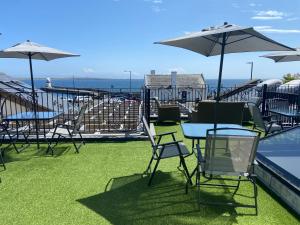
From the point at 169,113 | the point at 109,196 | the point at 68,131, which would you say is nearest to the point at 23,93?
the point at 68,131

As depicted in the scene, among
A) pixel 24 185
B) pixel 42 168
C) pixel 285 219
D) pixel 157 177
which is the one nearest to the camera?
pixel 285 219

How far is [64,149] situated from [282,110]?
19.7ft

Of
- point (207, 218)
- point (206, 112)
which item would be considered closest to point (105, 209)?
point (207, 218)

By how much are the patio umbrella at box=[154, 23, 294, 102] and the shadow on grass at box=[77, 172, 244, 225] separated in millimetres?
1670

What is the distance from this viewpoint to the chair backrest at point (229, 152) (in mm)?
3275

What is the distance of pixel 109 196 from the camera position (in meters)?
3.94

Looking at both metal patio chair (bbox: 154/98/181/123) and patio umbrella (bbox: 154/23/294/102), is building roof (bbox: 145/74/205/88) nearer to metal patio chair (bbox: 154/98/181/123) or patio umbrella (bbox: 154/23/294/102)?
metal patio chair (bbox: 154/98/181/123)

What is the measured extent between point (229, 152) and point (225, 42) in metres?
1.99

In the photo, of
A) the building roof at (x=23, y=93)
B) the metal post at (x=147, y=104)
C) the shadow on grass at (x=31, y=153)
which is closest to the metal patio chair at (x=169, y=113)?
the metal post at (x=147, y=104)

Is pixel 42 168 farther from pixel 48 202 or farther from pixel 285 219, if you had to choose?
pixel 285 219

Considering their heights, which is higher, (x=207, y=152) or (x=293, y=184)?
(x=207, y=152)

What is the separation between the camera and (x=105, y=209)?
3.56 metres

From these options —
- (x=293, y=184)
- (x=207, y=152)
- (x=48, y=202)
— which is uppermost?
(x=207, y=152)

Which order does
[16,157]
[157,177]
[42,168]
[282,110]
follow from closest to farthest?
[157,177], [42,168], [16,157], [282,110]
